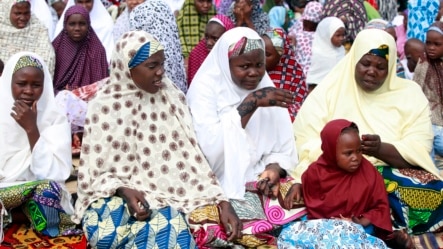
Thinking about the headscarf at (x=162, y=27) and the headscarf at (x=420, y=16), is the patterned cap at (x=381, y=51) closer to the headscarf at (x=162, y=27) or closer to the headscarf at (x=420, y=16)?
the headscarf at (x=162, y=27)

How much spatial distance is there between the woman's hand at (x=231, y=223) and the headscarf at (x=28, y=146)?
1079 mm

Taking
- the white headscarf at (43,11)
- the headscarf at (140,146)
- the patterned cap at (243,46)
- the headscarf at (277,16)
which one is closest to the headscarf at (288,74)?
the patterned cap at (243,46)

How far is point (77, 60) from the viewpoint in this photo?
7477 millimetres

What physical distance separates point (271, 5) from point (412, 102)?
5.88m

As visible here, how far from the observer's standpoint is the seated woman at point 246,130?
4.53 meters

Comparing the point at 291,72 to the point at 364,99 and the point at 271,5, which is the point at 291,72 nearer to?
the point at 364,99

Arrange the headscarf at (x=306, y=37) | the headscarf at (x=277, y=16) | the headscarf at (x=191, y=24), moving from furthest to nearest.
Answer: the headscarf at (x=277, y=16)
the headscarf at (x=306, y=37)
the headscarf at (x=191, y=24)

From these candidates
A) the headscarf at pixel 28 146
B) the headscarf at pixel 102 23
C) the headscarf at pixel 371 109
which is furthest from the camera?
the headscarf at pixel 102 23

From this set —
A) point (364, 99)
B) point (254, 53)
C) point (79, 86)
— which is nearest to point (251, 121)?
point (254, 53)

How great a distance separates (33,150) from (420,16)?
18.2 ft

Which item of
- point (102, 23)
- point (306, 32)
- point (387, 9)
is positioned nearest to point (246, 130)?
point (306, 32)

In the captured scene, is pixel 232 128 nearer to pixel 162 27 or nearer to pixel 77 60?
pixel 162 27

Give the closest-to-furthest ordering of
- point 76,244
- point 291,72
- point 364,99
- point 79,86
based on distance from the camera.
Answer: point 76,244 < point 364,99 < point 291,72 < point 79,86

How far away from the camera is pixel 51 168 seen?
454cm
